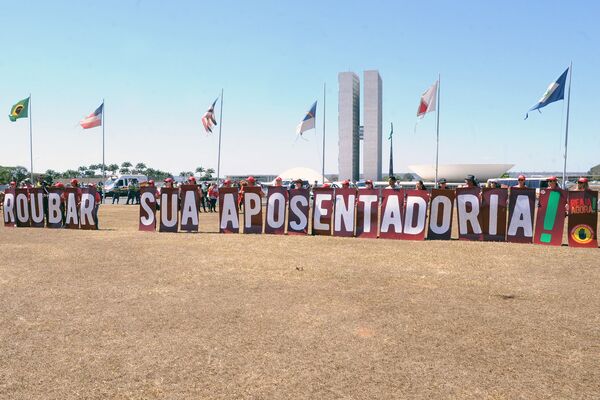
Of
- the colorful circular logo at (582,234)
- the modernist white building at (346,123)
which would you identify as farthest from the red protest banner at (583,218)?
the modernist white building at (346,123)

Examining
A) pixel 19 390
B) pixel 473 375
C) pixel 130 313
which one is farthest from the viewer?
pixel 130 313

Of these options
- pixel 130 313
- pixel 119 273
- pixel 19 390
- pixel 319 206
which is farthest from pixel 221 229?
pixel 19 390

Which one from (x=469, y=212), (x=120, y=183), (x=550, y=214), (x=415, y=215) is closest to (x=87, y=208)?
(x=415, y=215)

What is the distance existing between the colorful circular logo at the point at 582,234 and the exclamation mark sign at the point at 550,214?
494 millimetres

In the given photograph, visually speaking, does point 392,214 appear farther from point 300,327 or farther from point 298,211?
point 300,327

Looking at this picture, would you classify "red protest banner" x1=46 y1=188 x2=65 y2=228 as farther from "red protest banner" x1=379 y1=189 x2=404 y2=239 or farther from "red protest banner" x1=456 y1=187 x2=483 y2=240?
"red protest banner" x1=456 y1=187 x2=483 y2=240

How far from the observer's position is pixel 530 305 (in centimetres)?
605

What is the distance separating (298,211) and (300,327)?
28.3ft

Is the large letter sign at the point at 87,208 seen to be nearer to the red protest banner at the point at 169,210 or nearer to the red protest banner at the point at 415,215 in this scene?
the red protest banner at the point at 169,210

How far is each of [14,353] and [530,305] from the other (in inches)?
231

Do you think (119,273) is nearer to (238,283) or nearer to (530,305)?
(238,283)

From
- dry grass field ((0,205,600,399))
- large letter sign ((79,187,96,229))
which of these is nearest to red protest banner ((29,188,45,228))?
large letter sign ((79,187,96,229))

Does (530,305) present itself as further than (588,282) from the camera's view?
No

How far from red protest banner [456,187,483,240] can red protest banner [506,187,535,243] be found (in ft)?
2.42
